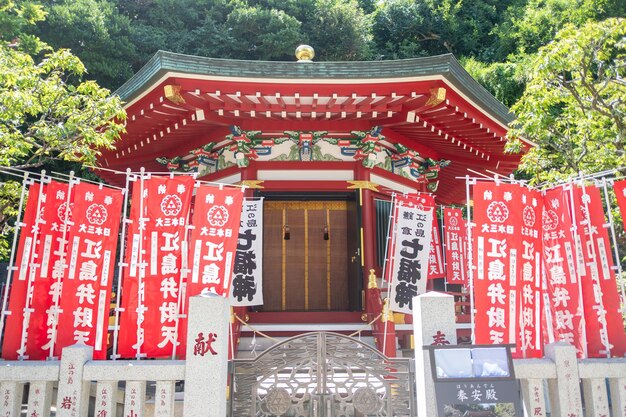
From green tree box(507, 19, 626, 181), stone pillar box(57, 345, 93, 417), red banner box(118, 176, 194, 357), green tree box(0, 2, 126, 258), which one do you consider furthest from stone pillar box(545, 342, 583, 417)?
green tree box(0, 2, 126, 258)

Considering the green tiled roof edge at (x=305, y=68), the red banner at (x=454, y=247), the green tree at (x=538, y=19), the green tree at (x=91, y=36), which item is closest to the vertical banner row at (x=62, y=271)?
the green tiled roof edge at (x=305, y=68)

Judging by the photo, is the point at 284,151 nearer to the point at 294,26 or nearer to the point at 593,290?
the point at 593,290

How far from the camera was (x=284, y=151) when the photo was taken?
32.2 ft

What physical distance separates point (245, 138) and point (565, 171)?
565cm

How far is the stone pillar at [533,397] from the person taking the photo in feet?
15.7

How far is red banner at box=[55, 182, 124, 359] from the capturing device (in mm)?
5457

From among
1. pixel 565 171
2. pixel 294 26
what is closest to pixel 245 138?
pixel 565 171

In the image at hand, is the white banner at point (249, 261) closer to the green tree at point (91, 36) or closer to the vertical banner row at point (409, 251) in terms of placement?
the vertical banner row at point (409, 251)

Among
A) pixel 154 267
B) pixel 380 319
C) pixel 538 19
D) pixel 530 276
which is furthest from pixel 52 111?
pixel 538 19

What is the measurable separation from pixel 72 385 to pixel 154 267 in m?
1.46

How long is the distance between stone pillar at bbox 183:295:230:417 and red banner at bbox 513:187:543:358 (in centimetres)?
304

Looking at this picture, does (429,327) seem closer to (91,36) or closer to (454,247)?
(454,247)

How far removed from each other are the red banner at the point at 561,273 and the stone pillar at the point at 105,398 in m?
4.51

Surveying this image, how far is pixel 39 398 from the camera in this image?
15.4ft
